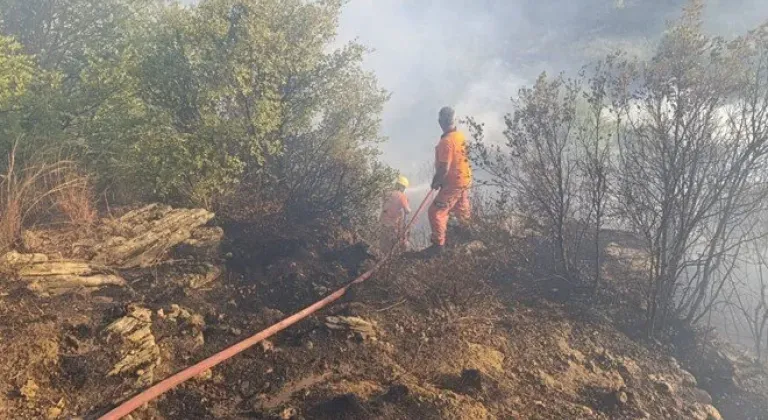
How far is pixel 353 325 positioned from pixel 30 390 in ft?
7.54

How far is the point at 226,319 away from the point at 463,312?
229cm

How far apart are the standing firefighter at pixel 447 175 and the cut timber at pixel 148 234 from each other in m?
2.99

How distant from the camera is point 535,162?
600cm

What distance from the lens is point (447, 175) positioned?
7004 mm

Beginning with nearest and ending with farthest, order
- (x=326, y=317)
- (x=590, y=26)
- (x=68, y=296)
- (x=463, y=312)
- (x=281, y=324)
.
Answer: (x=68, y=296)
(x=281, y=324)
(x=326, y=317)
(x=463, y=312)
(x=590, y=26)

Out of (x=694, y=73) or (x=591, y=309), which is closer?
(x=694, y=73)

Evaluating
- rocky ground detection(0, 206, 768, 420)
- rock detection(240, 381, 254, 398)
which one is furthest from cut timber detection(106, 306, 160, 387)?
rock detection(240, 381, 254, 398)

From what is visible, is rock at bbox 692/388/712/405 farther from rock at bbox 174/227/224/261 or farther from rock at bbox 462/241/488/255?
rock at bbox 174/227/224/261

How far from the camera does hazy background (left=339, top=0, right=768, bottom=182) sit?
25.0 m

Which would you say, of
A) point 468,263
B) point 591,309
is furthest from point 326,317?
point 591,309

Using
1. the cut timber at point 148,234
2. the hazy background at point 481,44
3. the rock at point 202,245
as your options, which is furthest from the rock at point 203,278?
the hazy background at point 481,44

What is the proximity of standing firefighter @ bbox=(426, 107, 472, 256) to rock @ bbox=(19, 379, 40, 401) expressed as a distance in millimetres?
4641

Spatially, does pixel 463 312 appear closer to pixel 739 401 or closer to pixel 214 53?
pixel 739 401

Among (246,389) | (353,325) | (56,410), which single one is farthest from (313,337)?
(56,410)
